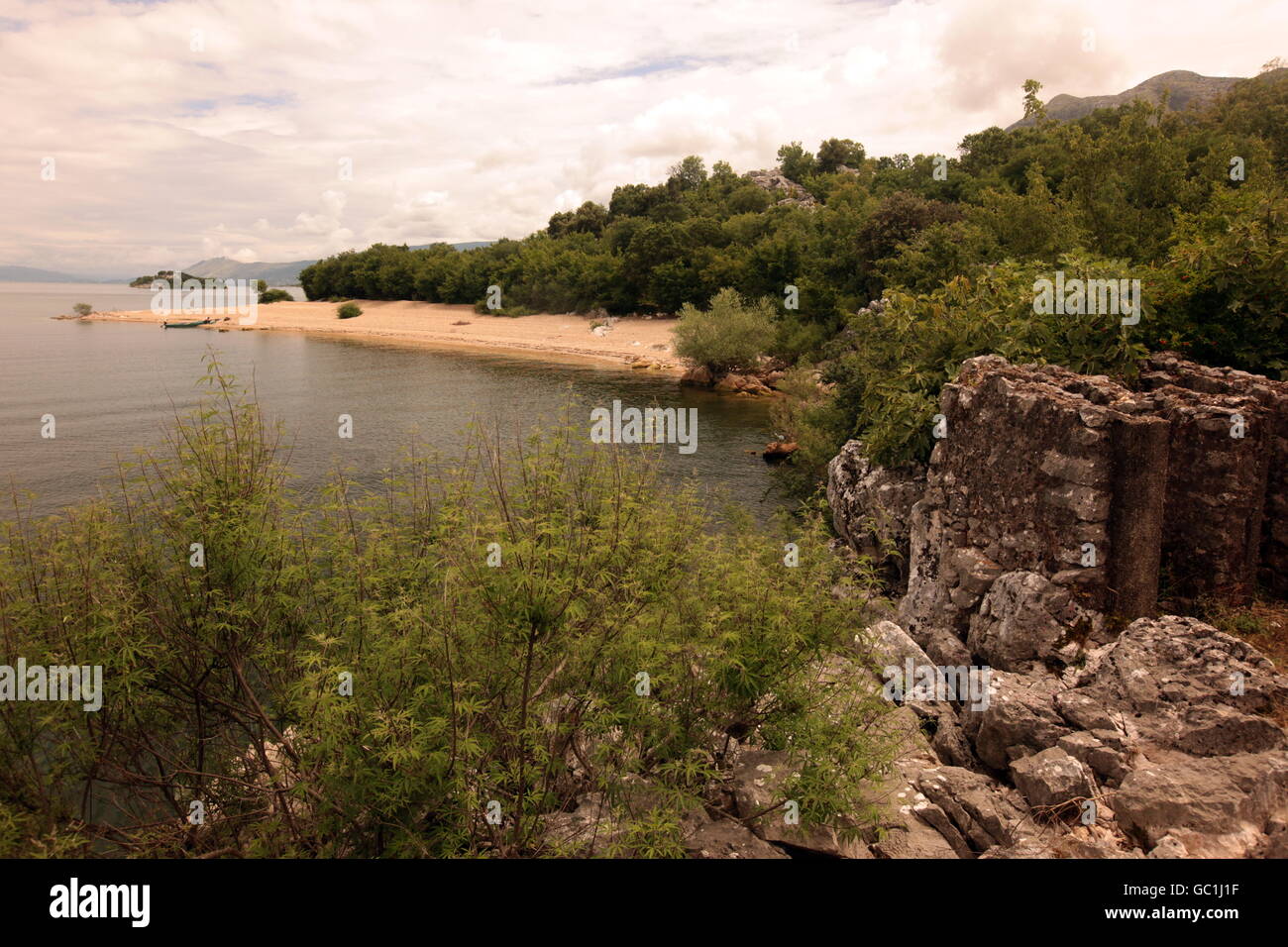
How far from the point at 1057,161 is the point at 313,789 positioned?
65.6 m

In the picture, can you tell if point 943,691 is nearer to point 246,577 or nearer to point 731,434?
point 246,577

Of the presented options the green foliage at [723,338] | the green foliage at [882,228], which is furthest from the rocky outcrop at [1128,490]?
the green foliage at [723,338]

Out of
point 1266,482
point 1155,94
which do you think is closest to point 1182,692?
point 1266,482

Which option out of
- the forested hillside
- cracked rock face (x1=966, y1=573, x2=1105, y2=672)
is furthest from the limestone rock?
the forested hillside

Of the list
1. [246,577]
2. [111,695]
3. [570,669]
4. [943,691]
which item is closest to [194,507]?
[246,577]

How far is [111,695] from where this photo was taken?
8398 mm

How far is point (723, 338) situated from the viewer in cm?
5744

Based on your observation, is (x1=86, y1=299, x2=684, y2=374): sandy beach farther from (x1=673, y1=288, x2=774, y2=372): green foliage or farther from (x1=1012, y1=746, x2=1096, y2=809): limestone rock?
(x1=1012, y1=746, x2=1096, y2=809): limestone rock

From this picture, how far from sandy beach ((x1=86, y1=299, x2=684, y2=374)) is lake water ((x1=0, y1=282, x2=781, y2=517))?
5.38 m

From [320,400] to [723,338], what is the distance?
2923 cm

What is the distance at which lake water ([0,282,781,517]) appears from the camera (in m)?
31.3

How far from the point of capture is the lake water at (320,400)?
31297 mm

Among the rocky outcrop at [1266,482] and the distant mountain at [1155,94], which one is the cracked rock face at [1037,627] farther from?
the distant mountain at [1155,94]
